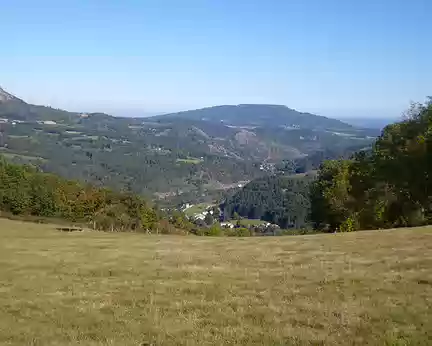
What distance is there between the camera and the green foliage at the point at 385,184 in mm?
47125

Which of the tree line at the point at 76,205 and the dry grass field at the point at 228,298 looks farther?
the tree line at the point at 76,205

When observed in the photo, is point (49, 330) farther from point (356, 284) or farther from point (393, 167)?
point (393, 167)

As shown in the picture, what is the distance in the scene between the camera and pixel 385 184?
54.7 metres

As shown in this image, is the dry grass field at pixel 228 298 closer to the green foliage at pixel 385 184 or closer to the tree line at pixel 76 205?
the green foliage at pixel 385 184

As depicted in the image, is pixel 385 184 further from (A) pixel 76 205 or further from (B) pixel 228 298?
(A) pixel 76 205

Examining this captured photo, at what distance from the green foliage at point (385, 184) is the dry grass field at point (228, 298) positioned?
75.8 ft

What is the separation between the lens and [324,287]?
16562 mm

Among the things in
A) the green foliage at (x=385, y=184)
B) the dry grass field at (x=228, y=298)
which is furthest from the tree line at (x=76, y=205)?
the dry grass field at (x=228, y=298)

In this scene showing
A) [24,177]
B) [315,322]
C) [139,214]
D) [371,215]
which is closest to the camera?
[315,322]

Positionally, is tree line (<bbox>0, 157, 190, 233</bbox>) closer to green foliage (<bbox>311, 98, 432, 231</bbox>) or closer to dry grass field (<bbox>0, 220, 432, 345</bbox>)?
green foliage (<bbox>311, 98, 432, 231</bbox>)

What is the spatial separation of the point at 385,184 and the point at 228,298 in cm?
4404

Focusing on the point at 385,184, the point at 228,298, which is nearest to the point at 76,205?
the point at 385,184

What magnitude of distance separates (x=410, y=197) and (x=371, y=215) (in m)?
5.89

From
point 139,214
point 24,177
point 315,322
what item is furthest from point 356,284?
point 24,177
